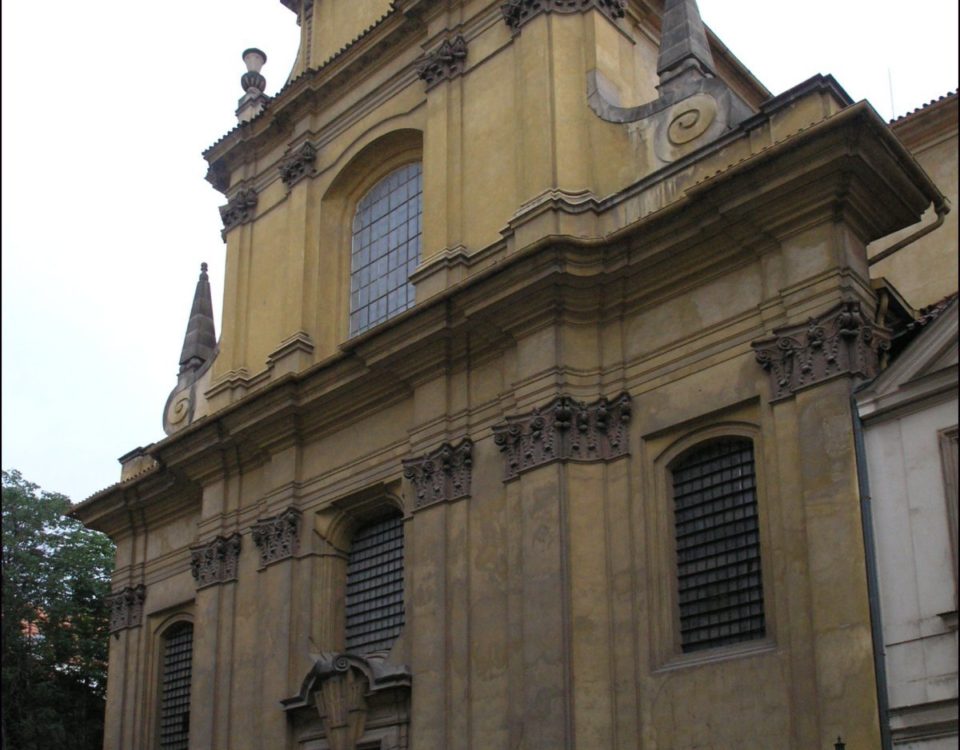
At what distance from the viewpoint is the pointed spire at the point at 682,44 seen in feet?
58.5

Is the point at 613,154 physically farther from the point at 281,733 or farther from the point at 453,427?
the point at 281,733

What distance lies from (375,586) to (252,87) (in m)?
10.8

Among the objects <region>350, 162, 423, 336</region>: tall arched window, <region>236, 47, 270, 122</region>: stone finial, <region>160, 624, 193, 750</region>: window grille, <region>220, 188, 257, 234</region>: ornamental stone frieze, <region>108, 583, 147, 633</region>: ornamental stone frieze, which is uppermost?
<region>236, 47, 270, 122</region>: stone finial

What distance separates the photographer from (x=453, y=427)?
59.6ft

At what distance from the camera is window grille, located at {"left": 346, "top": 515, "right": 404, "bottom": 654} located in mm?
19125

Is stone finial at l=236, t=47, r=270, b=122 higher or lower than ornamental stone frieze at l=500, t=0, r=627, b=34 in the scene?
higher

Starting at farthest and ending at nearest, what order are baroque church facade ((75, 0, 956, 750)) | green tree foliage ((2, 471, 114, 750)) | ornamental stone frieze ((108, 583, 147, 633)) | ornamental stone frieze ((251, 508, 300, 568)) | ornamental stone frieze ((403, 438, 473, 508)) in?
green tree foliage ((2, 471, 114, 750)) < ornamental stone frieze ((108, 583, 147, 633)) < ornamental stone frieze ((251, 508, 300, 568)) < ornamental stone frieze ((403, 438, 473, 508)) < baroque church facade ((75, 0, 956, 750))

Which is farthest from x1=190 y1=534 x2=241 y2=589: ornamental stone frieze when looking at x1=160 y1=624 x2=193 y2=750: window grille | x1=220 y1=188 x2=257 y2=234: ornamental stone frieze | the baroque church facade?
x1=220 y1=188 x2=257 y2=234: ornamental stone frieze

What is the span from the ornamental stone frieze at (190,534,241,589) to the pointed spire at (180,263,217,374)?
4.39 m

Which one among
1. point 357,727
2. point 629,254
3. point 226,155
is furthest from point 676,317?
point 226,155

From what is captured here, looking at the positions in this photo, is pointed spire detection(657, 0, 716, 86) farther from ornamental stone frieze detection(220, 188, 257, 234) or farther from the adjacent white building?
ornamental stone frieze detection(220, 188, 257, 234)

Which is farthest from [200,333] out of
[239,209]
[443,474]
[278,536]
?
[443,474]

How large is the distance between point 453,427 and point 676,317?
11.5 ft

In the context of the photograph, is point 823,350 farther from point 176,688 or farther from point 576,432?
point 176,688
